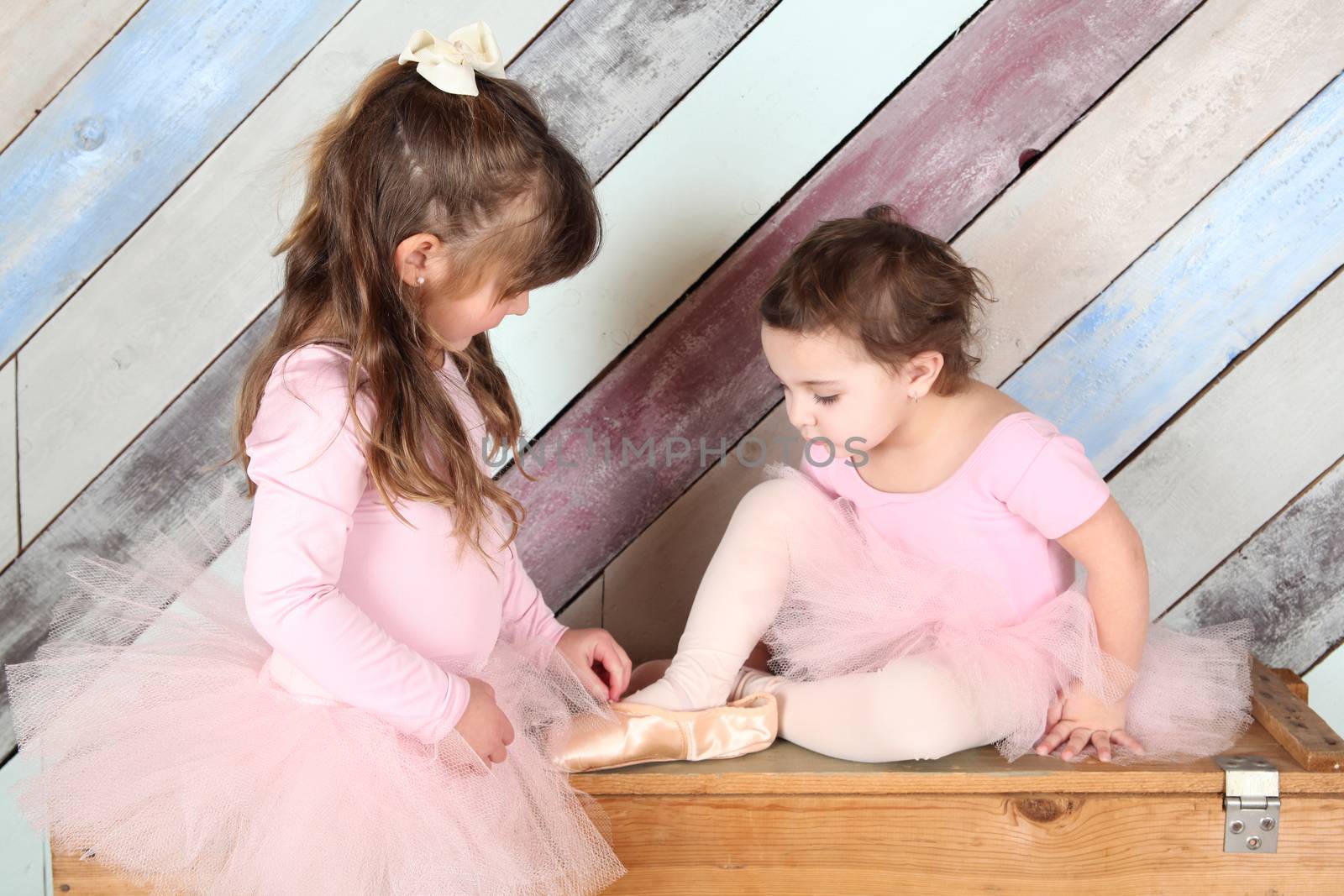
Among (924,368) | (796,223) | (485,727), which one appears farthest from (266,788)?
(796,223)

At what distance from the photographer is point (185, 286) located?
1.30m

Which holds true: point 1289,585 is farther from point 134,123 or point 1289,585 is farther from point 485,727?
point 134,123

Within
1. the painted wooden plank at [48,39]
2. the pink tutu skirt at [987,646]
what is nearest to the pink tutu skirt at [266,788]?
the pink tutu skirt at [987,646]

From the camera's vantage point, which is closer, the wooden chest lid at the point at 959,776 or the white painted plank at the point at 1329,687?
the wooden chest lid at the point at 959,776

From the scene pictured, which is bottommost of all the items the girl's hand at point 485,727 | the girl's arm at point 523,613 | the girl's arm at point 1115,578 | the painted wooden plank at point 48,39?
the girl's arm at point 1115,578

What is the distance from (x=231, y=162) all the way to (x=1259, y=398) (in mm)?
Answer: 1159

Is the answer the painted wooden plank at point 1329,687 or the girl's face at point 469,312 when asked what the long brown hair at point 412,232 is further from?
the painted wooden plank at point 1329,687

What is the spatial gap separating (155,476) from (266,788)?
0.53 m

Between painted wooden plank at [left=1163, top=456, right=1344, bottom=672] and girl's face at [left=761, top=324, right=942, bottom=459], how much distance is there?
0.49 meters

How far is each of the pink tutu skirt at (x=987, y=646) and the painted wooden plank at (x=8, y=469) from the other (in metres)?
0.85

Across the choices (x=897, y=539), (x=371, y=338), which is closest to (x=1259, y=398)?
(x=897, y=539)

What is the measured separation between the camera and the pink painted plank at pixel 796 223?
4.22ft

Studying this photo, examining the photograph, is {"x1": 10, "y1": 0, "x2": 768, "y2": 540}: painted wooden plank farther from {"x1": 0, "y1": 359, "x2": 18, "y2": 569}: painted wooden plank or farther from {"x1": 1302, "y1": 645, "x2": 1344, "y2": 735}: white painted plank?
{"x1": 1302, "y1": 645, "x2": 1344, "y2": 735}: white painted plank

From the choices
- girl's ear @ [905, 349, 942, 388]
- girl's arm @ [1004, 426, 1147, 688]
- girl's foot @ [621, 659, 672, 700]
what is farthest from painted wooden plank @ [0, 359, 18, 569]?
girl's arm @ [1004, 426, 1147, 688]
